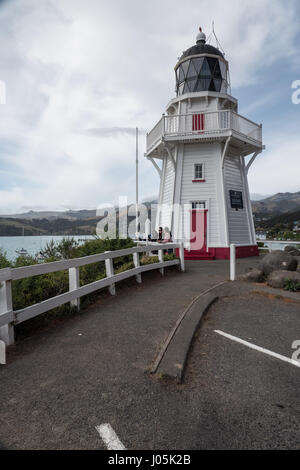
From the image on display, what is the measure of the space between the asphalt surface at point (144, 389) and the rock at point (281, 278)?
2641 mm

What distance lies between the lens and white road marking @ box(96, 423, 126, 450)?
2.31 m

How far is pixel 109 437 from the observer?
94.4 inches

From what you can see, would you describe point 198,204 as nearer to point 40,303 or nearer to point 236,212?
point 236,212

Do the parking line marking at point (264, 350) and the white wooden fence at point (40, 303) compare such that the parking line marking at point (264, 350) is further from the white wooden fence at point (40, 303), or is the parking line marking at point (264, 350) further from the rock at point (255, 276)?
the rock at point (255, 276)

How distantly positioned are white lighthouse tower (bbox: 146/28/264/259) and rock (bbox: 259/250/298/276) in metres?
6.63

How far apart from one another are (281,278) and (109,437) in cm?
735

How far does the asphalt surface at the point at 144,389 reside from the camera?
244 cm

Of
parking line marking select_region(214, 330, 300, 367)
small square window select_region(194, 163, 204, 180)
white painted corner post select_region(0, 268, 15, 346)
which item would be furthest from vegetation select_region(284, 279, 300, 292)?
small square window select_region(194, 163, 204, 180)

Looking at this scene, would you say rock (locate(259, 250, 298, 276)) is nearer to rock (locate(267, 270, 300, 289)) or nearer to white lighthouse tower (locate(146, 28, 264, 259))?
rock (locate(267, 270, 300, 289))

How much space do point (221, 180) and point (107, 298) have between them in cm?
1204

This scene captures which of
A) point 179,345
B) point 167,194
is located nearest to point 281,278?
point 179,345

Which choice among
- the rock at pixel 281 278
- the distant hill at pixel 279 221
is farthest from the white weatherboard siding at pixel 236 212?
the distant hill at pixel 279 221
